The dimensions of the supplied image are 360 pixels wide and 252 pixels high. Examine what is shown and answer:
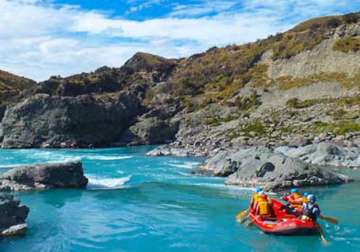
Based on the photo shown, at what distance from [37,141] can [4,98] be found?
110 feet

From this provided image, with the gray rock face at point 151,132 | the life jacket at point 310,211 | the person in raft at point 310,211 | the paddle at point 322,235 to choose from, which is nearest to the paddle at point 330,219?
the person in raft at point 310,211

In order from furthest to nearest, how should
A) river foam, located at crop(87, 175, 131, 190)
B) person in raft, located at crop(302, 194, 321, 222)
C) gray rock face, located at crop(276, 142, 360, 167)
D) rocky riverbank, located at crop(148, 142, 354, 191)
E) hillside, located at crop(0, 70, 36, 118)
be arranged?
1. hillside, located at crop(0, 70, 36, 118)
2. gray rock face, located at crop(276, 142, 360, 167)
3. river foam, located at crop(87, 175, 131, 190)
4. rocky riverbank, located at crop(148, 142, 354, 191)
5. person in raft, located at crop(302, 194, 321, 222)

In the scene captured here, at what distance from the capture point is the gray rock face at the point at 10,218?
27062mm

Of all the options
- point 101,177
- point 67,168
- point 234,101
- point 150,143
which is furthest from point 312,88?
point 67,168

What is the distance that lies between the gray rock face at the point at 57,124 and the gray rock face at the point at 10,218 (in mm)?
Answer: 63404

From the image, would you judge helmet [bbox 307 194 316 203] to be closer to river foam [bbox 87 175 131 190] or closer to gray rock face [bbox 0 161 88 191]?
river foam [bbox 87 175 131 190]

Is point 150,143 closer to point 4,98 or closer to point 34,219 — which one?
point 4,98

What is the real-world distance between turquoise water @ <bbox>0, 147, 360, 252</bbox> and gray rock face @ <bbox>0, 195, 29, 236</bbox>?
21.9 inches

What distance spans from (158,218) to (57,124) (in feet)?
208

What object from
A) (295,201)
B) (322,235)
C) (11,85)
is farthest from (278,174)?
(11,85)

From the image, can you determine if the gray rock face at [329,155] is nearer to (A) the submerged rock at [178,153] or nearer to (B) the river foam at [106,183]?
(A) the submerged rock at [178,153]

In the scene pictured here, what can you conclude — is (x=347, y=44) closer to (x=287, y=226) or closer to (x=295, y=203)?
(x=295, y=203)

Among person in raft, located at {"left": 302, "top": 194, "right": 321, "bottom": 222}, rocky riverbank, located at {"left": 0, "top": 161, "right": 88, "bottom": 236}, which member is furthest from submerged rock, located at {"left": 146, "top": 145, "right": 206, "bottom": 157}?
person in raft, located at {"left": 302, "top": 194, "right": 321, "bottom": 222}

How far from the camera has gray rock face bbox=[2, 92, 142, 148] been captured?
91000 millimetres
